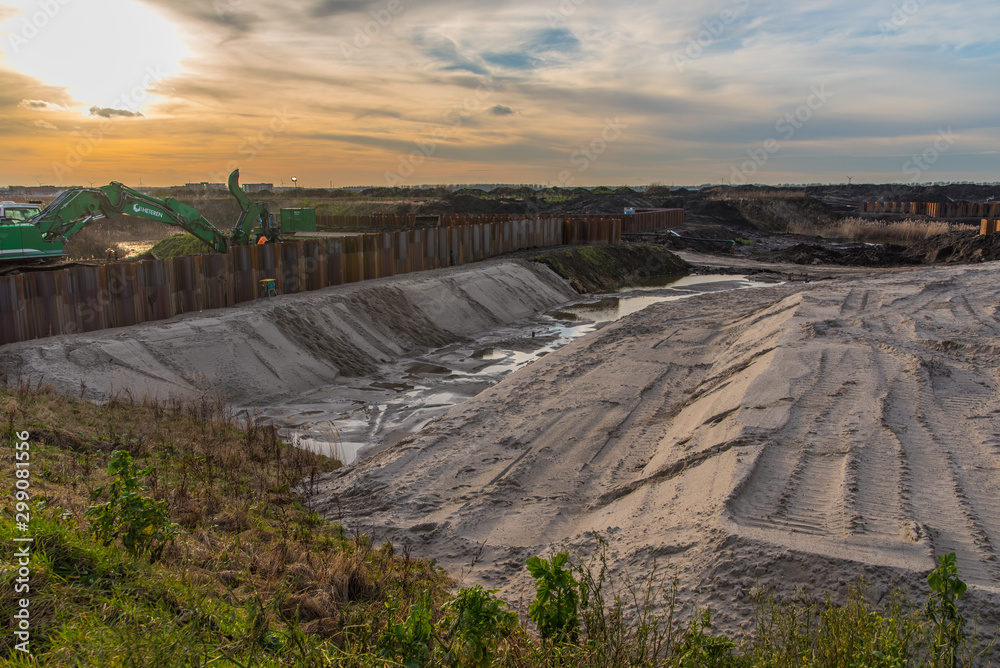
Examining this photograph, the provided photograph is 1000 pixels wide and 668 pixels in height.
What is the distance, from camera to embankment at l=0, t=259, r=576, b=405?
10.7 m

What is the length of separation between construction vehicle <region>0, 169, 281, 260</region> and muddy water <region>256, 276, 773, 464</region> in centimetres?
884

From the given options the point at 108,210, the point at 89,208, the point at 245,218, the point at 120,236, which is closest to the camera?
the point at 89,208

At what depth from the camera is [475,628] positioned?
344 cm

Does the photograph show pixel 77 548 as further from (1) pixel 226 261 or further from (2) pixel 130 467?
(1) pixel 226 261

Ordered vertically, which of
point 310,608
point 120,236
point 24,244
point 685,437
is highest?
point 120,236

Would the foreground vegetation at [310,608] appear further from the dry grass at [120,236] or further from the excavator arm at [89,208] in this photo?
the dry grass at [120,236]

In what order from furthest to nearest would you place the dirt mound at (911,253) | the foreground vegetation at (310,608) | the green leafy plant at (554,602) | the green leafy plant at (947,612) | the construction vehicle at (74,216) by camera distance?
the dirt mound at (911,253), the construction vehicle at (74,216), the green leafy plant at (554,602), the foreground vegetation at (310,608), the green leafy plant at (947,612)

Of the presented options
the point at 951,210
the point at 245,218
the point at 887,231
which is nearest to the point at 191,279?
the point at 245,218

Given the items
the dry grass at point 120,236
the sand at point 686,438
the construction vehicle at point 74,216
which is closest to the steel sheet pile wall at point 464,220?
the dry grass at point 120,236

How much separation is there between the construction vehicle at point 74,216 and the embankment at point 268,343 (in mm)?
5502

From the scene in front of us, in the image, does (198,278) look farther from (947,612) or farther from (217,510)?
(947,612)

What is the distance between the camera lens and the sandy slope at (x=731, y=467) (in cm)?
491

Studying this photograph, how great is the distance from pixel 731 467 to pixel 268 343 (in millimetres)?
10144

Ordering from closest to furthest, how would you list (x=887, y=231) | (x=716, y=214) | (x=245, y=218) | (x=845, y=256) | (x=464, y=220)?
(x=245, y=218), (x=845, y=256), (x=464, y=220), (x=887, y=231), (x=716, y=214)
